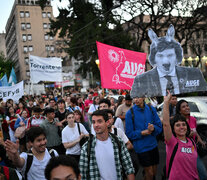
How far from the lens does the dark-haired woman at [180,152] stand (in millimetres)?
3023

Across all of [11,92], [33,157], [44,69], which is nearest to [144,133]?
[33,157]

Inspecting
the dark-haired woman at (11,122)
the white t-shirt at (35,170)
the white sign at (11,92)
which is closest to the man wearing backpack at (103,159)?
the white t-shirt at (35,170)

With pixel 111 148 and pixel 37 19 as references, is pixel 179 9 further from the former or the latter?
pixel 37 19

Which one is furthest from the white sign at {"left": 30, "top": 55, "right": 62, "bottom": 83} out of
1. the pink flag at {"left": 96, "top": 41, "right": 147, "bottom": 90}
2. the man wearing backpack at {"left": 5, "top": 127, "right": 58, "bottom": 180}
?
the man wearing backpack at {"left": 5, "top": 127, "right": 58, "bottom": 180}

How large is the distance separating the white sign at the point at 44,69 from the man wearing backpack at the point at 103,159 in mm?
8713

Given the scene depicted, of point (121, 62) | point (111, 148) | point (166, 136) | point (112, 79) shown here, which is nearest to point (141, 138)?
point (166, 136)

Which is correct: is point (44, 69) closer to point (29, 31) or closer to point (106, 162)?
point (106, 162)

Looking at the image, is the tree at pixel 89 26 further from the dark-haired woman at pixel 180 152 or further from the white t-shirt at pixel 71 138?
the dark-haired woman at pixel 180 152

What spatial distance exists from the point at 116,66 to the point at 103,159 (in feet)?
13.2

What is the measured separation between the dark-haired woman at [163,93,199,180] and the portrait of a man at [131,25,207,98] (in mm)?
759

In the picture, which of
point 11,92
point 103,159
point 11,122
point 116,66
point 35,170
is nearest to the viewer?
point 103,159

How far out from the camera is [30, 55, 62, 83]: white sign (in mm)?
11219

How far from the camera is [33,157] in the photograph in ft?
9.90

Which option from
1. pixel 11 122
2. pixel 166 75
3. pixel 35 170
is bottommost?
pixel 35 170
